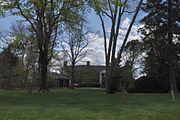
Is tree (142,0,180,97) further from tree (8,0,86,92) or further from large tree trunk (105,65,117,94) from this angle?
tree (8,0,86,92)

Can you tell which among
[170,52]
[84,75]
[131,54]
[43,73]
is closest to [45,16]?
[43,73]

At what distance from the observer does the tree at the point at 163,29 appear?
2018 inches

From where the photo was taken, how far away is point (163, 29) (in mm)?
52188

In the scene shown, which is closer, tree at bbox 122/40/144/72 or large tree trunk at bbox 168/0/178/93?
large tree trunk at bbox 168/0/178/93

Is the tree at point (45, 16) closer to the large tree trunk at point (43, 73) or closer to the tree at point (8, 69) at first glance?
the large tree trunk at point (43, 73)

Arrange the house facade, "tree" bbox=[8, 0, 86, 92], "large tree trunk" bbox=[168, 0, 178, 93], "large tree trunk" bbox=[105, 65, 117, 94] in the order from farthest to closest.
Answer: the house facade
"large tree trunk" bbox=[168, 0, 178, 93]
"large tree trunk" bbox=[105, 65, 117, 94]
"tree" bbox=[8, 0, 86, 92]

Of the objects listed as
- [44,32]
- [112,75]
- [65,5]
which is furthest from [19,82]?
[65,5]

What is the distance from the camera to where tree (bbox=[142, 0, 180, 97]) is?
168 feet

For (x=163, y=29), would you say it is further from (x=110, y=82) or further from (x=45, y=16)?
(x=45, y=16)

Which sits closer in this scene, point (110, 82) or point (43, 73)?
point (43, 73)

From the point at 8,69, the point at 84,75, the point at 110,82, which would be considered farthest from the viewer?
the point at 84,75

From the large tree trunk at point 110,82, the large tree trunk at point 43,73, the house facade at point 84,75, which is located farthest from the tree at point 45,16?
the house facade at point 84,75

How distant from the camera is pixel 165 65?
52.8 m

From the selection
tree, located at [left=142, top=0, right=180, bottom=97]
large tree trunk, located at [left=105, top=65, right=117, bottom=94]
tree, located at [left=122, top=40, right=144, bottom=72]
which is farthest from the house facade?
large tree trunk, located at [left=105, top=65, right=117, bottom=94]
